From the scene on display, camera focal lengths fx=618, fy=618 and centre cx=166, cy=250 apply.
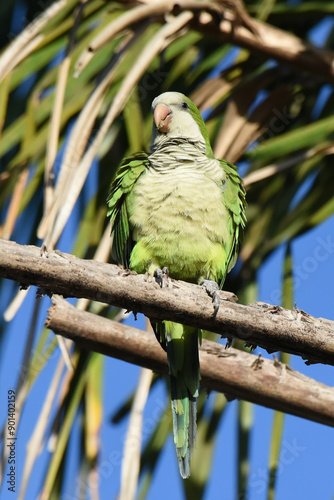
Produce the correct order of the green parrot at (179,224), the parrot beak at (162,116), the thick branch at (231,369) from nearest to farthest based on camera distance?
the thick branch at (231,369)
the green parrot at (179,224)
the parrot beak at (162,116)

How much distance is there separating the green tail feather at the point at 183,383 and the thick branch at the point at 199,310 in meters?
0.66

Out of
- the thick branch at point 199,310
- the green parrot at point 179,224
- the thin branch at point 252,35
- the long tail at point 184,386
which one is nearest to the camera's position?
the thick branch at point 199,310

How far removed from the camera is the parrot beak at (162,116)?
3159mm

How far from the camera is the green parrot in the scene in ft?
8.71

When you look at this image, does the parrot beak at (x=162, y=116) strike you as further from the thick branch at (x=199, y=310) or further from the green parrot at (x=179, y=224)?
the thick branch at (x=199, y=310)

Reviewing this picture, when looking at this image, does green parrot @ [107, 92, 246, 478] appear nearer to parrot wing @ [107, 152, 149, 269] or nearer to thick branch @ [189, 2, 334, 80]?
parrot wing @ [107, 152, 149, 269]

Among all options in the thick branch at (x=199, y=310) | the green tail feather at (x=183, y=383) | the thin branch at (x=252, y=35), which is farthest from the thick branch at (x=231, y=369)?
the thin branch at (x=252, y=35)

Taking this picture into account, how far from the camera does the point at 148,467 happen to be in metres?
2.56

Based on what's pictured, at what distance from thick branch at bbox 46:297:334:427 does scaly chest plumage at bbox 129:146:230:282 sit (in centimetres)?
48

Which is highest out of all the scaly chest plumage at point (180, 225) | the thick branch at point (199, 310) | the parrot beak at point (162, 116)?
the parrot beak at point (162, 116)

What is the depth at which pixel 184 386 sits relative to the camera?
267 cm

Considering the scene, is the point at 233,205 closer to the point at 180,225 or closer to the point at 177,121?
the point at 180,225

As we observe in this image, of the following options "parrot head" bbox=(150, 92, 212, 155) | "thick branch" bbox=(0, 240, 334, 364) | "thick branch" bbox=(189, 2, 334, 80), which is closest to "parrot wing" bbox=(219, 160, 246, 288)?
"parrot head" bbox=(150, 92, 212, 155)

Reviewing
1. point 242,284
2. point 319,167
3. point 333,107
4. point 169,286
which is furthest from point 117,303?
point 333,107
